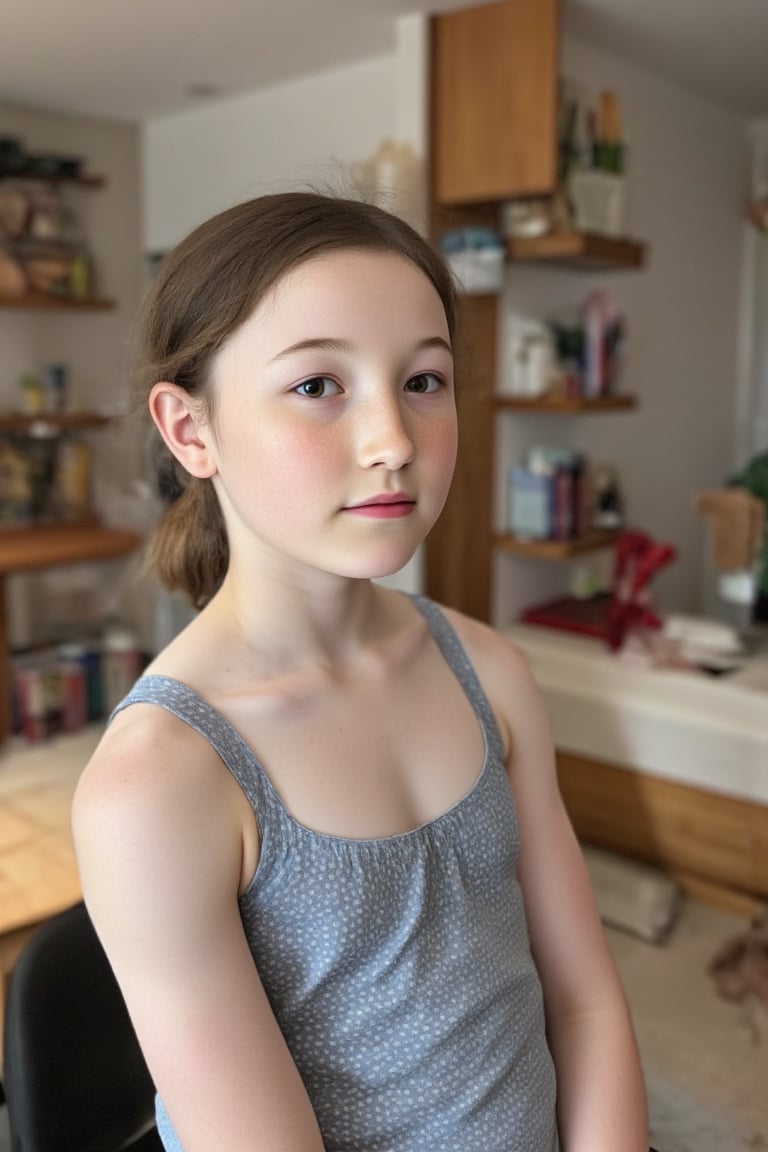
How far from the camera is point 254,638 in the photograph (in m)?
0.77

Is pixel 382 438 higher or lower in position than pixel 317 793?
higher

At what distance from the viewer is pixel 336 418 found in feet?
2.17

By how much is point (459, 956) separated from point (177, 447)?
0.41 m

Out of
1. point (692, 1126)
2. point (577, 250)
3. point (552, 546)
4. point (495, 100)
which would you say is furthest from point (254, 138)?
point (692, 1126)

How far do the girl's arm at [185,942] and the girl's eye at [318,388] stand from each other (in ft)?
0.78

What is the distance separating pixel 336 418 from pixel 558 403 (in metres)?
1.90

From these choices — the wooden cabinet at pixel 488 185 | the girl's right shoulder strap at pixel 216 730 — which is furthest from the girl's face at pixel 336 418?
the wooden cabinet at pixel 488 185

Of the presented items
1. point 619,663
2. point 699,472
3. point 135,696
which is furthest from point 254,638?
point 699,472

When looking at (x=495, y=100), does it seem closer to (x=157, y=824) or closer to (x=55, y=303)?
(x=55, y=303)

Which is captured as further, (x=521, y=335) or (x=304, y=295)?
(x=521, y=335)

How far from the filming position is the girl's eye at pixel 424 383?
0.70 metres

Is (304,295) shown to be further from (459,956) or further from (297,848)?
(459,956)

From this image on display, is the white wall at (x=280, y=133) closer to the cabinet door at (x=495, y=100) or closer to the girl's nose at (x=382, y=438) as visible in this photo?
the cabinet door at (x=495, y=100)

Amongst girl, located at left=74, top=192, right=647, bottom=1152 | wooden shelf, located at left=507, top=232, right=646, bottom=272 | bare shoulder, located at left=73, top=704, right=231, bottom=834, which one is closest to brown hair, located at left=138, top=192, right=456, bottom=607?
girl, located at left=74, top=192, right=647, bottom=1152
